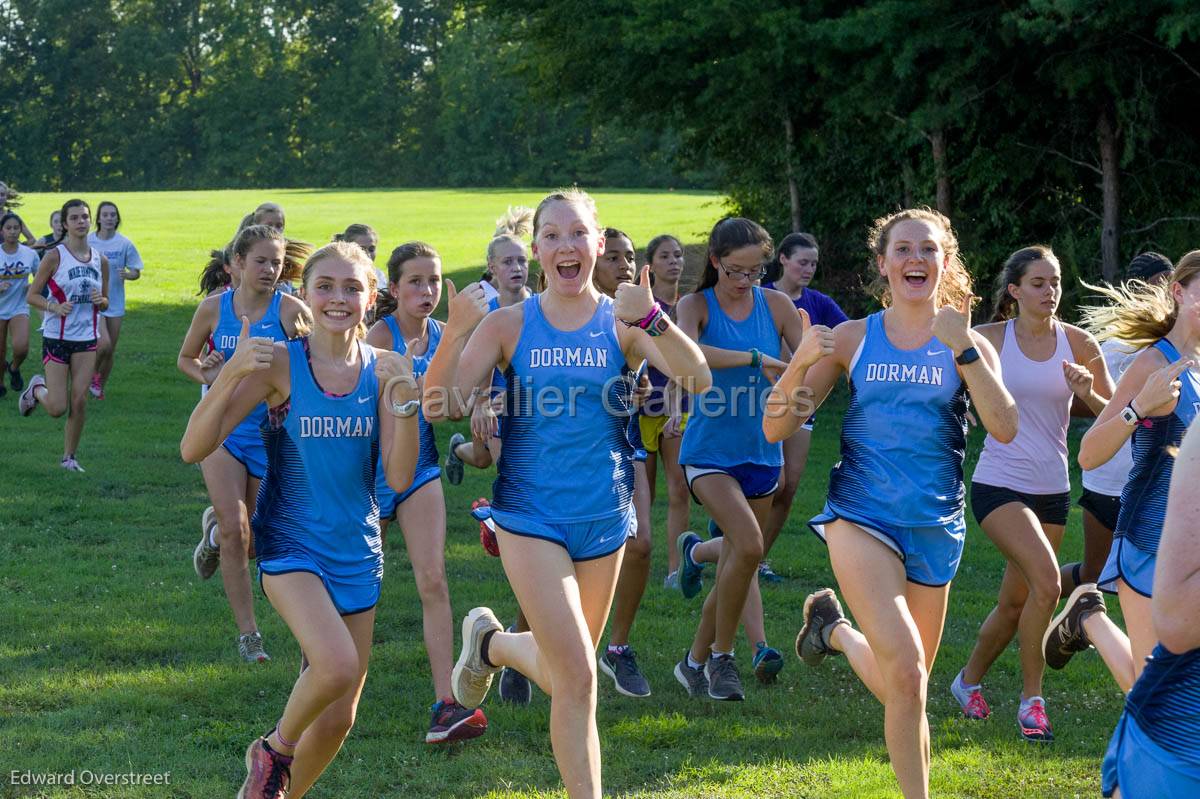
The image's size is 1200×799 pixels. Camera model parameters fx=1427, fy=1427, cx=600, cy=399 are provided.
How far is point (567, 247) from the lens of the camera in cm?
529

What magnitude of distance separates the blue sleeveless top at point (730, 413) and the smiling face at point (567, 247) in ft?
6.87

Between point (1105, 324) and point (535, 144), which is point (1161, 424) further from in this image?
point (535, 144)

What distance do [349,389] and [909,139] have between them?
459 inches

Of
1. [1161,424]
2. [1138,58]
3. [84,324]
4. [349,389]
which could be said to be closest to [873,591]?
[1161,424]

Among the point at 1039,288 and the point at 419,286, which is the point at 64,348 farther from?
the point at 1039,288

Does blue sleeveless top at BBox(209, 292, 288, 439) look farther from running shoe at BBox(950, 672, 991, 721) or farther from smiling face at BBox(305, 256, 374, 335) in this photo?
running shoe at BBox(950, 672, 991, 721)

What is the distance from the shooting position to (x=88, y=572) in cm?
942

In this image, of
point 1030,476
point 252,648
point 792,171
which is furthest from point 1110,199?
point 252,648

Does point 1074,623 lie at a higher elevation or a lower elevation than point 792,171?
lower

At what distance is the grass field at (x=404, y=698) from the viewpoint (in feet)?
19.7

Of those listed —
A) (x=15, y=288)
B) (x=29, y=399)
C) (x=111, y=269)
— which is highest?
(x=111, y=269)

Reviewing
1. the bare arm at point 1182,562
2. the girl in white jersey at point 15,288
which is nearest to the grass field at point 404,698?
the bare arm at point 1182,562

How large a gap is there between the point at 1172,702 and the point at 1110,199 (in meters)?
13.3

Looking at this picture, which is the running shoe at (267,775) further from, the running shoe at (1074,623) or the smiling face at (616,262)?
the smiling face at (616,262)
